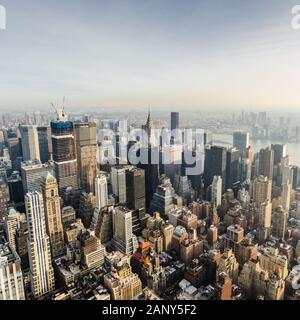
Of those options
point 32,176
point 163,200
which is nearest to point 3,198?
point 32,176

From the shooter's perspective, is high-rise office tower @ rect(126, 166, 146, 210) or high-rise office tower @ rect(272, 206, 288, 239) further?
high-rise office tower @ rect(126, 166, 146, 210)

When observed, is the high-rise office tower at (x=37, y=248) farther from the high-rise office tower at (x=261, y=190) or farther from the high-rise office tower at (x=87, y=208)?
the high-rise office tower at (x=261, y=190)

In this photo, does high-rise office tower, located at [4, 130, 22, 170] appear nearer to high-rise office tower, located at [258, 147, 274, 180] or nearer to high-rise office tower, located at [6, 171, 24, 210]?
high-rise office tower, located at [6, 171, 24, 210]

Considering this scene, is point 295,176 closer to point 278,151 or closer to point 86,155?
point 278,151

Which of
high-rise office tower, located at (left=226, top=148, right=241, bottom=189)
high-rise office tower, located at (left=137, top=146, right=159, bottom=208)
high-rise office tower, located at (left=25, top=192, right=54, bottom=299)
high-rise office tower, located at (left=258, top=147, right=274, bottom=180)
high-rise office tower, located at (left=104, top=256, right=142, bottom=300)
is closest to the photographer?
high-rise office tower, located at (left=104, top=256, right=142, bottom=300)

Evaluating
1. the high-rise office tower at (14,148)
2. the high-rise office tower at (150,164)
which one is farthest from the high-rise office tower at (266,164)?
the high-rise office tower at (14,148)

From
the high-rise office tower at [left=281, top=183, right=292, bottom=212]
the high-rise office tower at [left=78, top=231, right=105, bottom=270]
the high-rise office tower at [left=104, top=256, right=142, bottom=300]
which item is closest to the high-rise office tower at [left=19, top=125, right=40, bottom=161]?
the high-rise office tower at [left=78, top=231, right=105, bottom=270]

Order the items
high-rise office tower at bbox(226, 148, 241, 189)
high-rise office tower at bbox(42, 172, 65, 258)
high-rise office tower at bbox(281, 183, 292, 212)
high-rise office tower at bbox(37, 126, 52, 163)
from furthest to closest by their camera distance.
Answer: high-rise office tower at bbox(37, 126, 52, 163) < high-rise office tower at bbox(226, 148, 241, 189) < high-rise office tower at bbox(281, 183, 292, 212) < high-rise office tower at bbox(42, 172, 65, 258)
